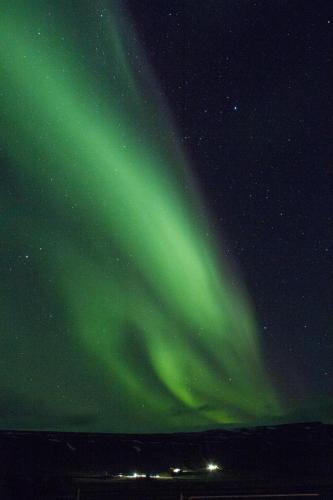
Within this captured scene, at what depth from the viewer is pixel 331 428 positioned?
8550 cm

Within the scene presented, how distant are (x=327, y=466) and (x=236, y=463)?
40.9 feet

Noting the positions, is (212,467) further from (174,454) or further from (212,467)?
(174,454)

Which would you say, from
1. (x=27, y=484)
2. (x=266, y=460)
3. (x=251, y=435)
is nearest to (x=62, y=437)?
(x=251, y=435)

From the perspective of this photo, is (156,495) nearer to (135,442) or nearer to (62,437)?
(135,442)

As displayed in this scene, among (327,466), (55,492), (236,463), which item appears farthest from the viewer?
(236,463)

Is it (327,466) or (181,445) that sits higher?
(181,445)

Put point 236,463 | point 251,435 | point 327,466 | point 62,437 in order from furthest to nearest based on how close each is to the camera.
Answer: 1. point 62,437
2. point 251,435
3. point 236,463
4. point 327,466

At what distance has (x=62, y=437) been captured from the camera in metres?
101

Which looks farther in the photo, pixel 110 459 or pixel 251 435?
pixel 251 435

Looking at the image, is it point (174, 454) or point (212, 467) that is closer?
point (212, 467)

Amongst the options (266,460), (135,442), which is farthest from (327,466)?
(135,442)

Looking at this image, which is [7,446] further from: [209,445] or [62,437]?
[209,445]

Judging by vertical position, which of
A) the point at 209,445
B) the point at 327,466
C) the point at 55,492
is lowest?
the point at 55,492

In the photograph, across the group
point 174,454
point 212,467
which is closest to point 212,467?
point 212,467
